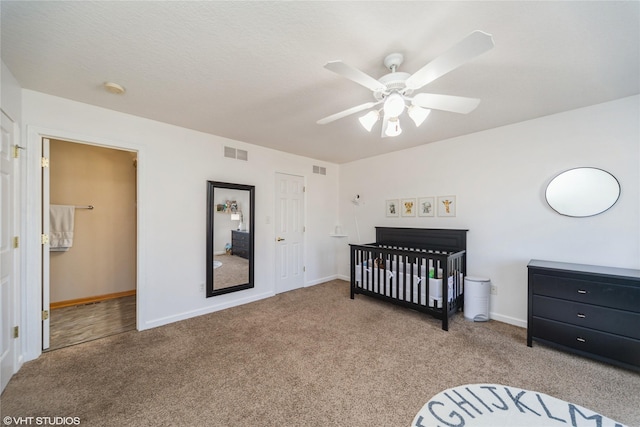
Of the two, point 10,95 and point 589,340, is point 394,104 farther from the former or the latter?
point 10,95

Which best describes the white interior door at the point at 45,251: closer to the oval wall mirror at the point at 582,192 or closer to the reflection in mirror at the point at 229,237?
the reflection in mirror at the point at 229,237

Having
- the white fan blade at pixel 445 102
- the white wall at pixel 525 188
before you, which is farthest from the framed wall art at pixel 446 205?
the white fan blade at pixel 445 102

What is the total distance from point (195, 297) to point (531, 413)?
3329 mm

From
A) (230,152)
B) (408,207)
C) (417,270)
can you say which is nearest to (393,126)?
(417,270)

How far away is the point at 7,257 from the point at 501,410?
3.73 m

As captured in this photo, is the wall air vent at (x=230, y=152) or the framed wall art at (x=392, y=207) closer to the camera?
the wall air vent at (x=230, y=152)

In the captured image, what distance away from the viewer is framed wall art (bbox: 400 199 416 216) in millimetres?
3830

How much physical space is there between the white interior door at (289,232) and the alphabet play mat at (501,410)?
2795 millimetres

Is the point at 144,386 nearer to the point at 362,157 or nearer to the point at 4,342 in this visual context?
the point at 4,342

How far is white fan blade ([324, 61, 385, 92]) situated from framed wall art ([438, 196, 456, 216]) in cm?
240

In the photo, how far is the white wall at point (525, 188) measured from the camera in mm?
2311

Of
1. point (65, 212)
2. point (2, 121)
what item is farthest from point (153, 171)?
point (65, 212)

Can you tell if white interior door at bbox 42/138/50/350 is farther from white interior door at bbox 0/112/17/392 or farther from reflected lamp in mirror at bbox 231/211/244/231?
reflected lamp in mirror at bbox 231/211/244/231

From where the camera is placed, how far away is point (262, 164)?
150 inches
